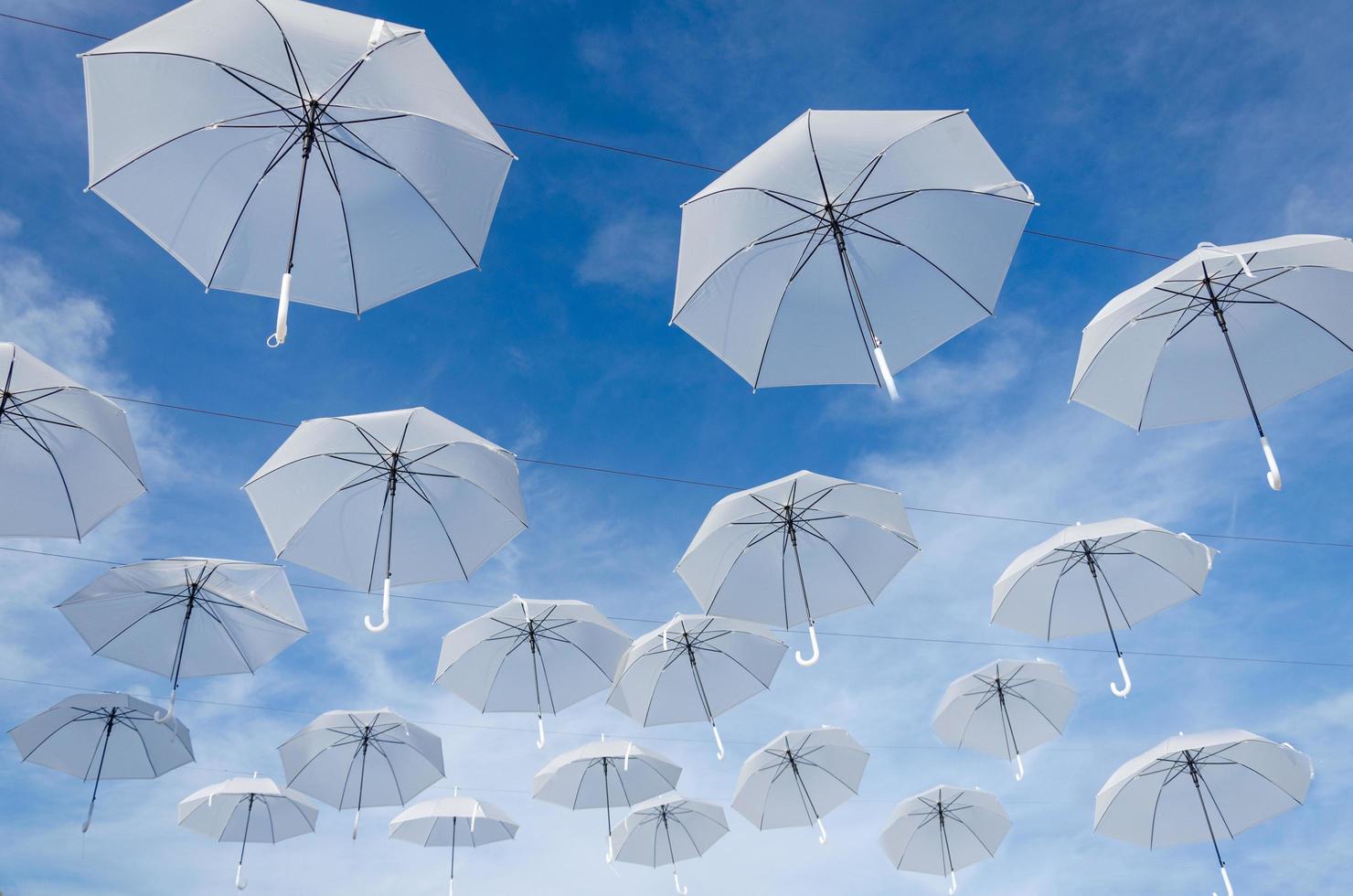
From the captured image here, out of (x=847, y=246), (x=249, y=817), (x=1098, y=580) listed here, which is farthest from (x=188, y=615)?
(x=1098, y=580)

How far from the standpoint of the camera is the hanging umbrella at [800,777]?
714 inches

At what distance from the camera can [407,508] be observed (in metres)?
11.9

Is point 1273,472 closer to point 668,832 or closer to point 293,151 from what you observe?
point 293,151

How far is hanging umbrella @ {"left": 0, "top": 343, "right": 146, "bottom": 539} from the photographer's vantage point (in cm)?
997

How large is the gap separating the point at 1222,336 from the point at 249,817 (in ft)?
66.1

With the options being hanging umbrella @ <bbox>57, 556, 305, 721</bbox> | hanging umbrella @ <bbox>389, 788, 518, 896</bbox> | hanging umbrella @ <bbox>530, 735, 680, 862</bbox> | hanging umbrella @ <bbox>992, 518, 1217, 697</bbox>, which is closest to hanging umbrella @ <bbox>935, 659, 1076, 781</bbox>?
hanging umbrella @ <bbox>992, 518, 1217, 697</bbox>

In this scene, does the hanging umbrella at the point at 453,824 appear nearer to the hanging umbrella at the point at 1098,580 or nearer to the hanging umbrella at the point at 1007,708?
the hanging umbrella at the point at 1007,708

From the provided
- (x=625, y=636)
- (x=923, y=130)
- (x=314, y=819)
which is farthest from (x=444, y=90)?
(x=314, y=819)

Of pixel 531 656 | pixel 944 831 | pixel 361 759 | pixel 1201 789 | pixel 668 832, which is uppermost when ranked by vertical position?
pixel 531 656

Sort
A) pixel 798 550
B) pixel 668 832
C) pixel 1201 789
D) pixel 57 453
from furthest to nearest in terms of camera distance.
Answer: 1. pixel 668 832
2. pixel 1201 789
3. pixel 798 550
4. pixel 57 453

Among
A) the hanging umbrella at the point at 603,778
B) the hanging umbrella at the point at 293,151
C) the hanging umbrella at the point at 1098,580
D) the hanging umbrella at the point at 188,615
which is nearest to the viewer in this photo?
the hanging umbrella at the point at 293,151

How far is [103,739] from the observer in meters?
16.7

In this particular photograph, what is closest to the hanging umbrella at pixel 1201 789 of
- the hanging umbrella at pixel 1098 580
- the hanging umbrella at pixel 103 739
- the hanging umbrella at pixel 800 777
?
the hanging umbrella at pixel 1098 580

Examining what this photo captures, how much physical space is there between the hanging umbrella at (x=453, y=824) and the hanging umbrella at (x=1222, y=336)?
1483cm
